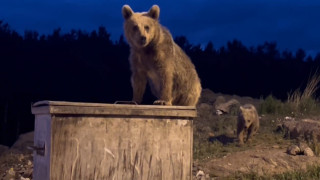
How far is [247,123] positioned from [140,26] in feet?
15.1

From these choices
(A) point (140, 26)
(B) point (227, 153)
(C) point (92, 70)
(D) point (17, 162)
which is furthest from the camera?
(C) point (92, 70)

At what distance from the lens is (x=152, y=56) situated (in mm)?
4043

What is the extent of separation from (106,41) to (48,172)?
1424 cm

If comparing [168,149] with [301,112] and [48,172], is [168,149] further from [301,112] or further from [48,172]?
[301,112]

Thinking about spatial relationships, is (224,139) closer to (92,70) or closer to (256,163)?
(256,163)

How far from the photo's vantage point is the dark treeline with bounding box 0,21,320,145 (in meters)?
12.5

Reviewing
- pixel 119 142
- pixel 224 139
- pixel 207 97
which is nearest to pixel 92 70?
pixel 207 97

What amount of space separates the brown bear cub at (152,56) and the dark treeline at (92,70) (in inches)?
270

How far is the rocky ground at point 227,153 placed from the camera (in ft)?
20.1

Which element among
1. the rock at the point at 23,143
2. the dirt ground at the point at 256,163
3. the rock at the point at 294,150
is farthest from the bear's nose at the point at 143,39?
the rock at the point at 23,143

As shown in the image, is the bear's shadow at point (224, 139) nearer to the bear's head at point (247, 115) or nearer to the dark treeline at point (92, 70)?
the bear's head at point (247, 115)

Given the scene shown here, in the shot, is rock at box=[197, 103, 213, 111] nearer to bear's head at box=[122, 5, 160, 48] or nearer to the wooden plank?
bear's head at box=[122, 5, 160, 48]

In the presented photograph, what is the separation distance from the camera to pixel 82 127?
288 centimetres

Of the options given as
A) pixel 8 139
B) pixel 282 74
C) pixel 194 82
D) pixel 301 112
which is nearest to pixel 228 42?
pixel 282 74
